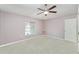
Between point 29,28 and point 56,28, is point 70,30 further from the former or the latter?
point 29,28

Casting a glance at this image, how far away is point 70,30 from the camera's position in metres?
2.65

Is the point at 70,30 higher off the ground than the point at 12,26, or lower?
lower

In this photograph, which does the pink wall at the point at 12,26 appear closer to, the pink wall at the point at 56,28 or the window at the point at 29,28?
the window at the point at 29,28

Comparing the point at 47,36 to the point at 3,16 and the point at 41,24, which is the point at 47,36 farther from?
the point at 3,16

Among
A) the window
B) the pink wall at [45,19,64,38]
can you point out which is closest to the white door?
the pink wall at [45,19,64,38]

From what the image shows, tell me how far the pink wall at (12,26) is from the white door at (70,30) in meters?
0.84

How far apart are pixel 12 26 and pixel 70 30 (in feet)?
6.79

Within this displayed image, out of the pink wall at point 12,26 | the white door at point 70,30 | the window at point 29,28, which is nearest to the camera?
the white door at point 70,30

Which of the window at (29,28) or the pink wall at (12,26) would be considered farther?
the pink wall at (12,26)

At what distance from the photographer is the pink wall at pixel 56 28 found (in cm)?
267

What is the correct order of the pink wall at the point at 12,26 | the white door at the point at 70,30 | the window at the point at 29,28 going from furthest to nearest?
the pink wall at the point at 12,26
the window at the point at 29,28
the white door at the point at 70,30

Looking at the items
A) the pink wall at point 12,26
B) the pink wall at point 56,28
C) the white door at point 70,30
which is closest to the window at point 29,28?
the pink wall at point 12,26

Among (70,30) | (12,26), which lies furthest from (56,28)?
(12,26)
